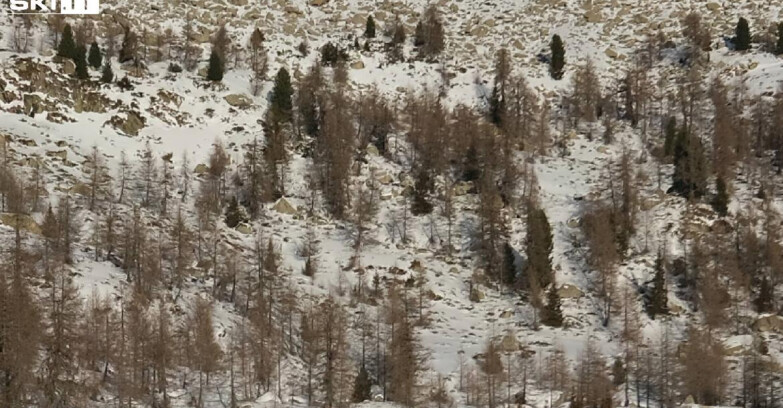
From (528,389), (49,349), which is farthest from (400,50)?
(49,349)


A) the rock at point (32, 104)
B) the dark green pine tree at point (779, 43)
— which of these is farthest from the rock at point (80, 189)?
the dark green pine tree at point (779, 43)

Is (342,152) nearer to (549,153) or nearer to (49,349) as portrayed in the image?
(549,153)

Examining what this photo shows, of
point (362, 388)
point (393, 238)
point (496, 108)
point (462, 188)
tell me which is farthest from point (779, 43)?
point (362, 388)

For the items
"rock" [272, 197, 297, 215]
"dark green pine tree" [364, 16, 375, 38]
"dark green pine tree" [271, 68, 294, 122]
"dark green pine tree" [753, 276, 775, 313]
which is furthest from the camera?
"dark green pine tree" [364, 16, 375, 38]

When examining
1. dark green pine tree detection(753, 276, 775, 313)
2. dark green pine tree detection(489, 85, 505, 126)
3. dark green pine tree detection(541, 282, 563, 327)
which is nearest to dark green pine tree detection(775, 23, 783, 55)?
dark green pine tree detection(489, 85, 505, 126)

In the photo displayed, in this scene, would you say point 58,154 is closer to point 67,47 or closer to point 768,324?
point 67,47

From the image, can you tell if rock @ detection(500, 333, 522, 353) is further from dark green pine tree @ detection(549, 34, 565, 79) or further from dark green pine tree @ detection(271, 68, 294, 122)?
dark green pine tree @ detection(549, 34, 565, 79)
